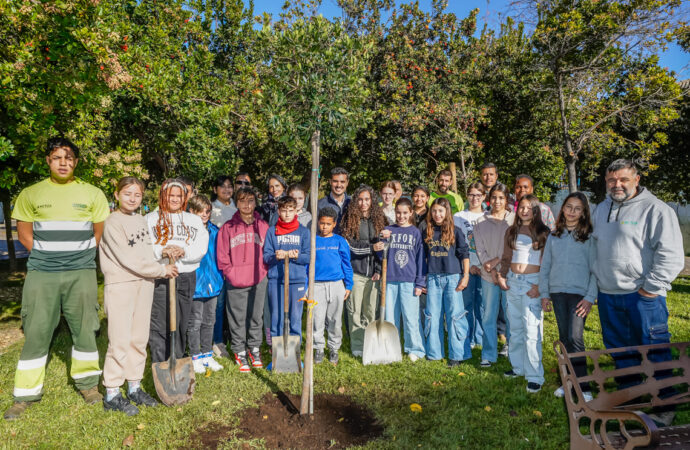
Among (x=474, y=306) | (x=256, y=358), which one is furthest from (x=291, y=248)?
(x=474, y=306)

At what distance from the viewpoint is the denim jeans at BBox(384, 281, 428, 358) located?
533cm

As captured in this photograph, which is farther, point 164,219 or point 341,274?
point 341,274

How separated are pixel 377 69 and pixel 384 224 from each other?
882cm

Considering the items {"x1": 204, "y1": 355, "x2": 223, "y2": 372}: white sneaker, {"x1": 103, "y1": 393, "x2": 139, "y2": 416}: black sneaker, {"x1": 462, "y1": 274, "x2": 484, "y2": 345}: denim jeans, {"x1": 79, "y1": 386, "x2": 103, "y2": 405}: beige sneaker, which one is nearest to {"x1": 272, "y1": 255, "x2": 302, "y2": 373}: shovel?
{"x1": 204, "y1": 355, "x2": 223, "y2": 372}: white sneaker

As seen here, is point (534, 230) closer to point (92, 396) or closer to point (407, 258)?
point (407, 258)

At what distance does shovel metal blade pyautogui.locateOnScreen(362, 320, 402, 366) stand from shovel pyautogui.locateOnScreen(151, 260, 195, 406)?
81.4 inches

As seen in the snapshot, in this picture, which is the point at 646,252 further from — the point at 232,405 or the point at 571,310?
the point at 232,405

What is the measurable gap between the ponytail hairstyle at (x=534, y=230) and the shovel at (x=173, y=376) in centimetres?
370

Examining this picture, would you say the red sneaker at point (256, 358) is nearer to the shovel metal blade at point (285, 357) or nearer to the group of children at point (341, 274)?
the group of children at point (341, 274)

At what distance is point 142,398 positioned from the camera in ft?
13.7

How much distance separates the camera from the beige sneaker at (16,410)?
3951 mm

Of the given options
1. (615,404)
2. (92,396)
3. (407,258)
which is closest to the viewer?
(615,404)

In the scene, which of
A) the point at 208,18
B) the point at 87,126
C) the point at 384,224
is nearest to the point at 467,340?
the point at 384,224

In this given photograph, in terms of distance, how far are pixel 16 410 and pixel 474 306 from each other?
5.35 m
